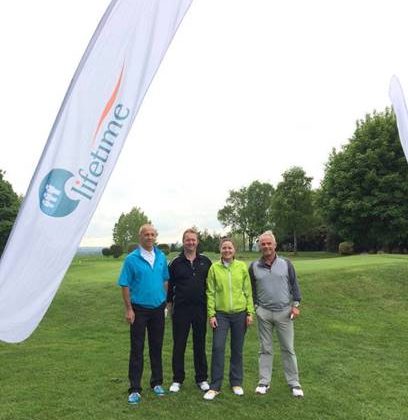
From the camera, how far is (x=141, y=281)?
640cm

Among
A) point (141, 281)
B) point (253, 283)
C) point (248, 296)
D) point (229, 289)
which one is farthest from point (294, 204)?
point (141, 281)

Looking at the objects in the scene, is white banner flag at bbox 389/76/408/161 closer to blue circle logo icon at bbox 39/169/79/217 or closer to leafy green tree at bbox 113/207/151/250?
blue circle logo icon at bbox 39/169/79/217

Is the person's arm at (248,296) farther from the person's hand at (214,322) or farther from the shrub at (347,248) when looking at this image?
the shrub at (347,248)

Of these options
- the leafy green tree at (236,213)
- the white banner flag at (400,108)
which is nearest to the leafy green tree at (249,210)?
the leafy green tree at (236,213)

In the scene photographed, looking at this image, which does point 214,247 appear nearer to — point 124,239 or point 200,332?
point 124,239

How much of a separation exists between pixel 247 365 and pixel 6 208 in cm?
3902

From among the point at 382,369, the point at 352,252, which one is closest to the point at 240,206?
the point at 352,252

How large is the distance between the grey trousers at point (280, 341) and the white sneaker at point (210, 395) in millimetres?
680

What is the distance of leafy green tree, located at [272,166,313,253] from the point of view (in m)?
57.9

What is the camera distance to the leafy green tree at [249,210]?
3285 inches

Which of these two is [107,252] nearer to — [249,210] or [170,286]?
[170,286]

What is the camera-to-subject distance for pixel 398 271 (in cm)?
1606

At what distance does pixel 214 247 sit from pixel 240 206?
3899cm

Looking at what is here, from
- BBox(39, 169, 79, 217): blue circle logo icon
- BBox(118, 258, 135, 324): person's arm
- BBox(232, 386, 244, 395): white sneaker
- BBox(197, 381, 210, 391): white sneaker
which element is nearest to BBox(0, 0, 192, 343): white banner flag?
BBox(39, 169, 79, 217): blue circle logo icon
